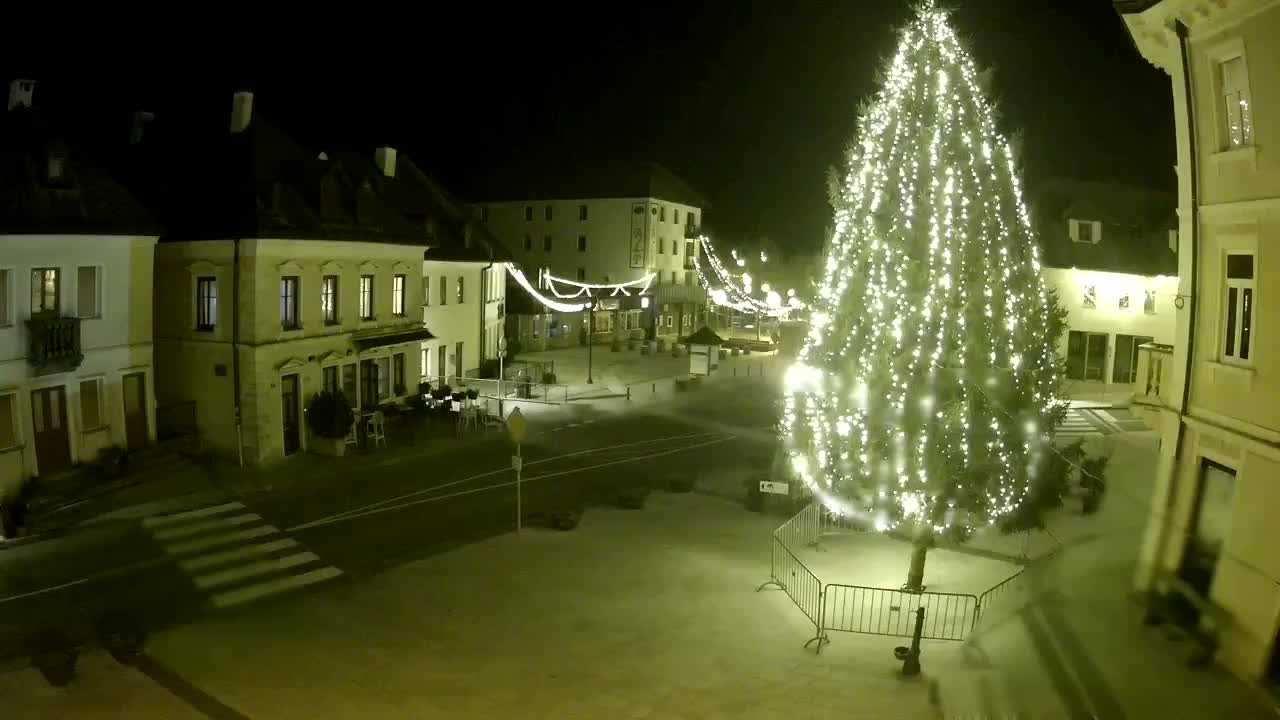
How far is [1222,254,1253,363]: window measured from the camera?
1259 cm

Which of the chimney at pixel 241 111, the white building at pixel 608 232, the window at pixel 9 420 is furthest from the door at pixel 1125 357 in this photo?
the window at pixel 9 420

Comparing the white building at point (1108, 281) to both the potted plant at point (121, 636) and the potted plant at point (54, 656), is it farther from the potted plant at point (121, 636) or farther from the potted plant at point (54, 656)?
the potted plant at point (54, 656)

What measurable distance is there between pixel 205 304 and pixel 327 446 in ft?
16.5

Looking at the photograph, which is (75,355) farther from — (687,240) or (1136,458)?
(687,240)

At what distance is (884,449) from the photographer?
1328cm

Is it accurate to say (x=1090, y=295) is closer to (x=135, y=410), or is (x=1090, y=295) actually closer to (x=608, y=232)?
(x=608, y=232)

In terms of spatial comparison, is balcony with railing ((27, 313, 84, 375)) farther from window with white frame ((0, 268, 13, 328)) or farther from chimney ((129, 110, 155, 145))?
chimney ((129, 110, 155, 145))

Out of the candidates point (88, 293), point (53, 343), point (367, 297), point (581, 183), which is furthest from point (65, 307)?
point (581, 183)

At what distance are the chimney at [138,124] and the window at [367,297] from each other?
9095 mm

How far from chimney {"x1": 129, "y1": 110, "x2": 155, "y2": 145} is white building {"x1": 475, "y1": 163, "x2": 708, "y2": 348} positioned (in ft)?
100

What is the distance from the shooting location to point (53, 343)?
2116 centimetres

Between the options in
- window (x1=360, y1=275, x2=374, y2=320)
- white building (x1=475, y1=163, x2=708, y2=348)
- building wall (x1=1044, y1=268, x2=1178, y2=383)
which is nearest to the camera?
window (x1=360, y1=275, x2=374, y2=320)

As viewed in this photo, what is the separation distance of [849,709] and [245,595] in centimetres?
1016

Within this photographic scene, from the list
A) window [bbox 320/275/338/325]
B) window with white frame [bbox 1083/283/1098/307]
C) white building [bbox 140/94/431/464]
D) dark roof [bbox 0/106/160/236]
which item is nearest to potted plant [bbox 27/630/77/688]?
dark roof [bbox 0/106/160/236]
